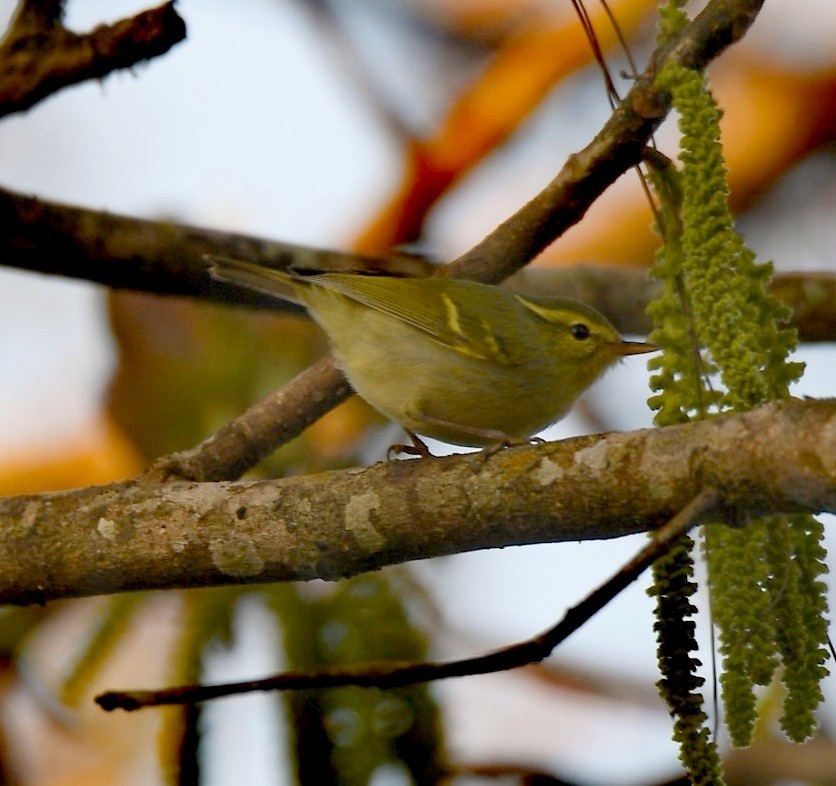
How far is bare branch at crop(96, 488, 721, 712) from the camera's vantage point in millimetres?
1364

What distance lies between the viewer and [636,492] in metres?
1.64

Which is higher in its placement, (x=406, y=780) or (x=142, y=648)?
(x=142, y=648)

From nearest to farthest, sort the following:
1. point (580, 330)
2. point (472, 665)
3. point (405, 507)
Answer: point (472, 665), point (405, 507), point (580, 330)

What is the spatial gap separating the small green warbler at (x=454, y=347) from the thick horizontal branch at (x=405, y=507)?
2.34ft

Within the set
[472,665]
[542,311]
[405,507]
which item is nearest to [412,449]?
[542,311]

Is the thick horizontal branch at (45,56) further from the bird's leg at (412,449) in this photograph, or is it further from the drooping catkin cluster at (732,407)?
the drooping catkin cluster at (732,407)

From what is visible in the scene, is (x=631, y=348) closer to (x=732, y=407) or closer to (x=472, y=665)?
(x=732, y=407)

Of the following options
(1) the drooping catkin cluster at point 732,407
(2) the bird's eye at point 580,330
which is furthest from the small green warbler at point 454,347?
(1) the drooping catkin cluster at point 732,407

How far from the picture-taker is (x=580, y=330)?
297 centimetres

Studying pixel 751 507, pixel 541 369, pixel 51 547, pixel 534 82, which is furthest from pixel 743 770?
pixel 534 82

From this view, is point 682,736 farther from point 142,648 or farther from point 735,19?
point 142,648

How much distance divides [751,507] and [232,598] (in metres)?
1.32

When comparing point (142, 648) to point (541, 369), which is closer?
point (541, 369)

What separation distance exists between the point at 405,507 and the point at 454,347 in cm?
95
